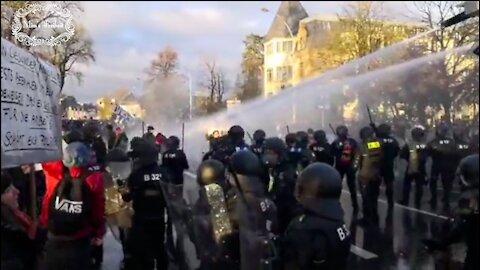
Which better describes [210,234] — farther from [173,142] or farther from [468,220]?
[173,142]

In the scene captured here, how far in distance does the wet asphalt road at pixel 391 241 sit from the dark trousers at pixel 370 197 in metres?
0.23

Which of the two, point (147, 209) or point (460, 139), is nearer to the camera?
point (147, 209)

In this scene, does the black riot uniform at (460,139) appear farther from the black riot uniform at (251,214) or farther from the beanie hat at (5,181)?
the beanie hat at (5,181)

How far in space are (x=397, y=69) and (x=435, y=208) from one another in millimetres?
3520

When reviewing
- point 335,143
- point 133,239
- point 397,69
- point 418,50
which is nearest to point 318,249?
point 133,239

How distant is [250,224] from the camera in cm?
465

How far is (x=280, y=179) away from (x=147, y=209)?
85.6 inches

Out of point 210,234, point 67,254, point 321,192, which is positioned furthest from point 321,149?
point 321,192

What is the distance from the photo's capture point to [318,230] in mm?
3678

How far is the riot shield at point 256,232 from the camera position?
14.0ft

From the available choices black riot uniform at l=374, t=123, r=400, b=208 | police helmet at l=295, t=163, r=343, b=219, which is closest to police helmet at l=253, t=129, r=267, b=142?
black riot uniform at l=374, t=123, r=400, b=208

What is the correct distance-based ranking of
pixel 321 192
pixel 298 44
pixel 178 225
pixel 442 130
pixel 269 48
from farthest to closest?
1. pixel 298 44
2. pixel 269 48
3. pixel 442 130
4. pixel 178 225
5. pixel 321 192

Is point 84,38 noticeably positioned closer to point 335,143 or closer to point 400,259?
point 400,259

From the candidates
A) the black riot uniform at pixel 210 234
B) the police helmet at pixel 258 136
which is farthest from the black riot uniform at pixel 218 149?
the black riot uniform at pixel 210 234
